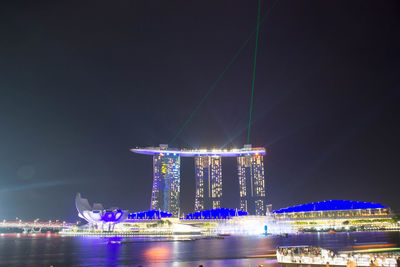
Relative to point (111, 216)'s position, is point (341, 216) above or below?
below

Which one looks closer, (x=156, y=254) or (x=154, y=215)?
(x=156, y=254)

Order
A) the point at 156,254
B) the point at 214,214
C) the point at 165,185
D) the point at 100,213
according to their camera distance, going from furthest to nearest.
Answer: the point at 165,185 < the point at 214,214 < the point at 100,213 < the point at 156,254

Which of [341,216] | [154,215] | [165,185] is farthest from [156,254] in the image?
[341,216]

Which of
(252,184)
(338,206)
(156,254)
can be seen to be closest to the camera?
(156,254)

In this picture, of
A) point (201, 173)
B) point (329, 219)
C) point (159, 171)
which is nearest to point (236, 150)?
point (201, 173)

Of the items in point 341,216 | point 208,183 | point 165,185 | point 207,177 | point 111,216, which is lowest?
point 341,216

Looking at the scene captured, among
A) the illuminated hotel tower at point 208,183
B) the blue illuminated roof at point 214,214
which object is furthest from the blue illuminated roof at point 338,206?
the illuminated hotel tower at point 208,183

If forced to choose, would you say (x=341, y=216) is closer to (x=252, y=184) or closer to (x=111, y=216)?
(x=252, y=184)

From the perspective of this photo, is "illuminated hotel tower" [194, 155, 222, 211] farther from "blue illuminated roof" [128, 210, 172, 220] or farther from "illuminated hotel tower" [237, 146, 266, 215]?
"blue illuminated roof" [128, 210, 172, 220]
